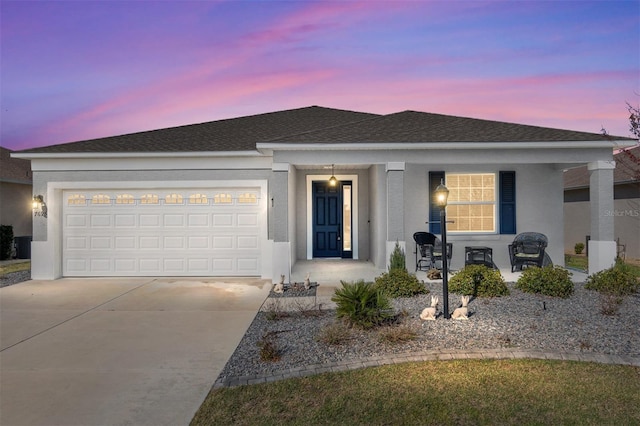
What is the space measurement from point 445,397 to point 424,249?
23.0ft

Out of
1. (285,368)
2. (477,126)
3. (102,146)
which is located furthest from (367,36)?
(285,368)

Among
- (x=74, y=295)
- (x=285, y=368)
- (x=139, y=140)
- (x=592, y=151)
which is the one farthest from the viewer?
(x=139, y=140)

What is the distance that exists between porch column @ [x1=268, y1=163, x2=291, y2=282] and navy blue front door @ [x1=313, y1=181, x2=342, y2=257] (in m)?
3.25

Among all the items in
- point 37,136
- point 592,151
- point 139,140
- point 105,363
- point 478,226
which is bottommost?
point 105,363

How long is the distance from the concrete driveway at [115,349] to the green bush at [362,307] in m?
1.63

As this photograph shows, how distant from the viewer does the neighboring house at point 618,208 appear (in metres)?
15.8

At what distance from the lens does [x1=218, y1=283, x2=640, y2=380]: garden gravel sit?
16.8 ft

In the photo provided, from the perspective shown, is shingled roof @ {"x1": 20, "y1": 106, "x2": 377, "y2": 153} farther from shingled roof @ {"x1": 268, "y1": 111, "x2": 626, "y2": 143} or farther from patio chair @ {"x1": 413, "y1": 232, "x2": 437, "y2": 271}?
patio chair @ {"x1": 413, "y1": 232, "x2": 437, "y2": 271}

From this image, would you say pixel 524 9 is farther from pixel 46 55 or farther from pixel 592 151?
pixel 46 55

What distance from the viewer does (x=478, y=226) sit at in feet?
37.8

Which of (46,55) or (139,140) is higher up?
(46,55)

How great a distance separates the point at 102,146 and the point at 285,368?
9.71m

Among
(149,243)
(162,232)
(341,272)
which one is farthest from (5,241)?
(341,272)

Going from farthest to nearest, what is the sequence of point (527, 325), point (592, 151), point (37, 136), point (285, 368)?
point (37, 136) < point (592, 151) < point (527, 325) < point (285, 368)
